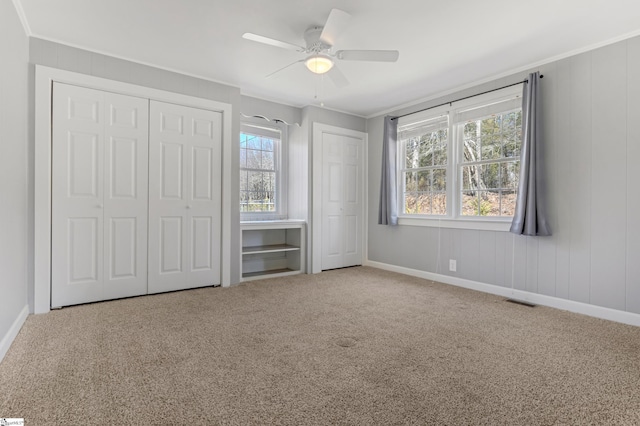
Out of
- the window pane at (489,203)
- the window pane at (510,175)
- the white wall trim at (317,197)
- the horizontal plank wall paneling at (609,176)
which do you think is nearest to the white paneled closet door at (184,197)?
the white wall trim at (317,197)

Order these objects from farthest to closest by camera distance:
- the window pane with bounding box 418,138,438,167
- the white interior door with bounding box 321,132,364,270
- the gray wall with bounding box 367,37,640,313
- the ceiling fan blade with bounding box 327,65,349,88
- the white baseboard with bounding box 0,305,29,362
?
the white interior door with bounding box 321,132,364,270, the window pane with bounding box 418,138,438,167, the ceiling fan blade with bounding box 327,65,349,88, the gray wall with bounding box 367,37,640,313, the white baseboard with bounding box 0,305,29,362

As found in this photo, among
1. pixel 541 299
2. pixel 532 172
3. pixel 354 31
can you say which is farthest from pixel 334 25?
pixel 541 299

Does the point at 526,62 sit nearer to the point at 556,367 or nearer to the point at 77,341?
the point at 556,367

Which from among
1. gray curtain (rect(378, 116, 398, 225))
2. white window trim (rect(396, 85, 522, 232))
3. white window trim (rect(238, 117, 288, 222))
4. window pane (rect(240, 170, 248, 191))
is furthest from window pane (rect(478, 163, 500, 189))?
window pane (rect(240, 170, 248, 191))

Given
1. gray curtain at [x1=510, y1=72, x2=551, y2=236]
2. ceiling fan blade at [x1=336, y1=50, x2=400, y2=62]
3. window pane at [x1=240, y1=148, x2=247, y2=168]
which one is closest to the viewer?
ceiling fan blade at [x1=336, y1=50, x2=400, y2=62]

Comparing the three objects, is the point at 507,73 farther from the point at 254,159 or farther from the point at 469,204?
the point at 254,159

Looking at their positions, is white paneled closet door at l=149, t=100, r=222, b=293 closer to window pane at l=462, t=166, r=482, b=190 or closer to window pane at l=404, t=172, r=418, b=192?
window pane at l=404, t=172, r=418, b=192

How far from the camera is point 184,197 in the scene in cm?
387

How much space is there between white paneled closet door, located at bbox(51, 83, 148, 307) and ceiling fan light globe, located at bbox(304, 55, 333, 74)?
188 centimetres

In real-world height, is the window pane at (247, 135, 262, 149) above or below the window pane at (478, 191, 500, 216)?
above

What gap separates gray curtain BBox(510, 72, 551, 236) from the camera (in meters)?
3.32

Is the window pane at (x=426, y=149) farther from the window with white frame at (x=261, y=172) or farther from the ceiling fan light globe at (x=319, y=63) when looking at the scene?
the ceiling fan light globe at (x=319, y=63)

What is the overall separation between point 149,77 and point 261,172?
1.88 metres

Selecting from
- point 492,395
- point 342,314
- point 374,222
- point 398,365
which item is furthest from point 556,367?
point 374,222
